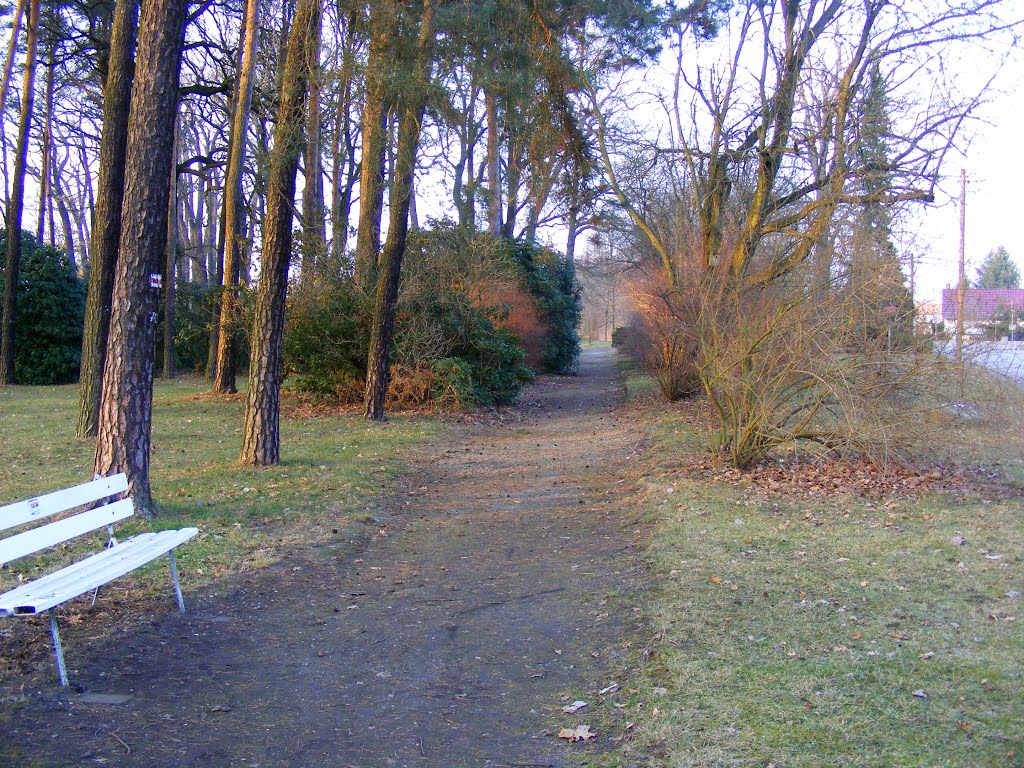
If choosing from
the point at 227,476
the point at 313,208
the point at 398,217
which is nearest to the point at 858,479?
the point at 227,476

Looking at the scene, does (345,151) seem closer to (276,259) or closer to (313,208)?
(313,208)

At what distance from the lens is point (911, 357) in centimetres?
895

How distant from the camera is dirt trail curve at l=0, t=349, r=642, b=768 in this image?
388cm

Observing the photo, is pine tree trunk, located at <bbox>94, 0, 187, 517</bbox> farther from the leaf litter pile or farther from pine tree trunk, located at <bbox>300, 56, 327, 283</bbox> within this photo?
Answer: the leaf litter pile

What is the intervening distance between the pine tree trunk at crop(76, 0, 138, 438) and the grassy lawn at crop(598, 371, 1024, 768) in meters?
8.92

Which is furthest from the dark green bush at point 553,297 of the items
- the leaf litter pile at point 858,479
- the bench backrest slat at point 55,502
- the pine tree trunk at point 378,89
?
the bench backrest slat at point 55,502

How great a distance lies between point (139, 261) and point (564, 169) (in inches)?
419

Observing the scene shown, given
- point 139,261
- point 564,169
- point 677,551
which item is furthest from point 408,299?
point 677,551

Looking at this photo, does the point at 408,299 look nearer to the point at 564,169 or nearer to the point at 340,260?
the point at 340,260

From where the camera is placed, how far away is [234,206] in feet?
63.4

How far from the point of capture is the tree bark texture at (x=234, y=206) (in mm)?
16969

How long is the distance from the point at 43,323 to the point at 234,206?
13024mm

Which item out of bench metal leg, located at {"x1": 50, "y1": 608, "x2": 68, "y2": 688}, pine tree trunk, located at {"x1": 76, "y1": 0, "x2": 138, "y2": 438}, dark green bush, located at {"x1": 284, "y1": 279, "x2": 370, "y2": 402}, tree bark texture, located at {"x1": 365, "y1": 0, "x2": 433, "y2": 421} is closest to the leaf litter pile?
tree bark texture, located at {"x1": 365, "y1": 0, "x2": 433, "y2": 421}

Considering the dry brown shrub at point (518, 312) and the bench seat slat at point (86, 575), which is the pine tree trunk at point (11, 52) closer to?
the dry brown shrub at point (518, 312)
